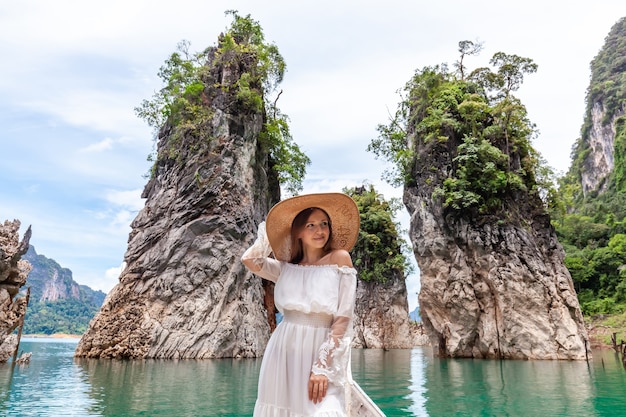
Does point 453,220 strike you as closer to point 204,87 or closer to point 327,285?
point 204,87

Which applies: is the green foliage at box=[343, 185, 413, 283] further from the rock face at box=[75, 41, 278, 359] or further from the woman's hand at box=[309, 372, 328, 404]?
the woman's hand at box=[309, 372, 328, 404]

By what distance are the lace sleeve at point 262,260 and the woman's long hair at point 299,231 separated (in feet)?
0.38

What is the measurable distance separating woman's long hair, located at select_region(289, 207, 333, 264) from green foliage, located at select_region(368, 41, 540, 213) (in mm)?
18908

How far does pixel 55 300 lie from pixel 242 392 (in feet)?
460

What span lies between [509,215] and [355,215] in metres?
20.5

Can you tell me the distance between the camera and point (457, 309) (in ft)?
67.3

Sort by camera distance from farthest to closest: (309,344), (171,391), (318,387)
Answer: (171,391) < (309,344) < (318,387)

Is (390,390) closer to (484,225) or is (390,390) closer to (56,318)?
(484,225)

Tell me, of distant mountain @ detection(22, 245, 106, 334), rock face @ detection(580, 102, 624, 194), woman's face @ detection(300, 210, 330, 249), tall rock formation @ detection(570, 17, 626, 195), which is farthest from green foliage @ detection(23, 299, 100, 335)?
woman's face @ detection(300, 210, 330, 249)

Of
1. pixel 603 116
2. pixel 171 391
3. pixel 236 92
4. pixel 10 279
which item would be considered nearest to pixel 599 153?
pixel 603 116

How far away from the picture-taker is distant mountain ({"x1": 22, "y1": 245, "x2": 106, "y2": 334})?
90.6m

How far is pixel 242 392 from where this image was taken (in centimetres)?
882

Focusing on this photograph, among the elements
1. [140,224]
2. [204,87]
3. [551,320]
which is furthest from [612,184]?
→ [140,224]

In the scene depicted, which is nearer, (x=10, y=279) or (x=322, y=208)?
(x=322, y=208)
